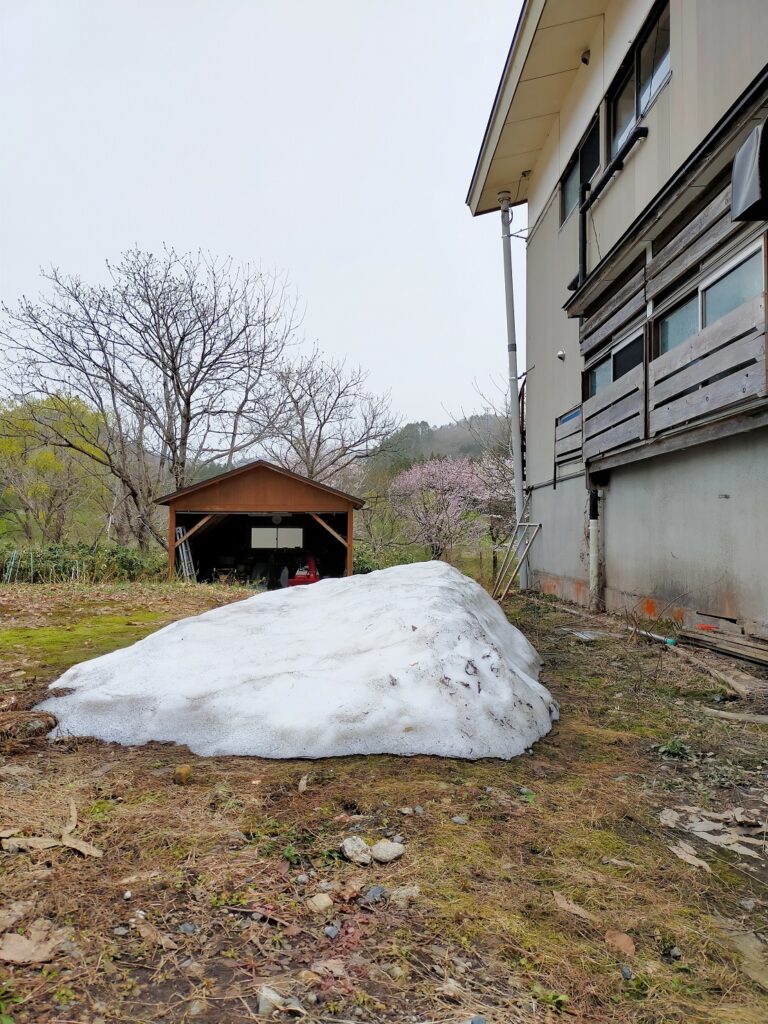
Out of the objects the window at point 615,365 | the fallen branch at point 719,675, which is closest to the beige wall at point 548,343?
the window at point 615,365

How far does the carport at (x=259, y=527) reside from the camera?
565 inches

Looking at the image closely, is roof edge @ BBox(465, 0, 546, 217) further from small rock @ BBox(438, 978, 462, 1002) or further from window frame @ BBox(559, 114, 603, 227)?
small rock @ BBox(438, 978, 462, 1002)

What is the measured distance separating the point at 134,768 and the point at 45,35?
12807 mm

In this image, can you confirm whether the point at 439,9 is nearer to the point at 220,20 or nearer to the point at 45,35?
the point at 220,20

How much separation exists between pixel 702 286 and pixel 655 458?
185 centimetres

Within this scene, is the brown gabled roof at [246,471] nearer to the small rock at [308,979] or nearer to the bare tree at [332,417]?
the bare tree at [332,417]

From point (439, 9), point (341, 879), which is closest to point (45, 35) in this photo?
point (439, 9)

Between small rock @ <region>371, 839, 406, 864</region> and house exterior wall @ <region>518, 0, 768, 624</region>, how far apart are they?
159 inches

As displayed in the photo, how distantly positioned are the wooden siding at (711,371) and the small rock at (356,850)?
4.32 metres

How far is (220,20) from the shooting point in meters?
11.0

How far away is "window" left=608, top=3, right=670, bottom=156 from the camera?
20.2ft

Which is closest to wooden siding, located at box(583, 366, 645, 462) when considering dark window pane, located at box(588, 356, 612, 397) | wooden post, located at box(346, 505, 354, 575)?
dark window pane, located at box(588, 356, 612, 397)

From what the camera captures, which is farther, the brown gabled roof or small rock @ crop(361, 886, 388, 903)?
the brown gabled roof

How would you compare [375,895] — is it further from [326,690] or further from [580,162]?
[580,162]
